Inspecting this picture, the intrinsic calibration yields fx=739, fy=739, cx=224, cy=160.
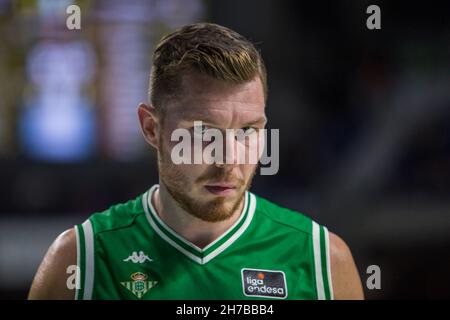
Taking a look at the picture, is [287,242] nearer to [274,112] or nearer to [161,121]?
[161,121]

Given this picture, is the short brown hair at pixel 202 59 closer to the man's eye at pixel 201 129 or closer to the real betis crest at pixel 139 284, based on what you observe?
the man's eye at pixel 201 129

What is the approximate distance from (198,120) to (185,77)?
4.6 inches

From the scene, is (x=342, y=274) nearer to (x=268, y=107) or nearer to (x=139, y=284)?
(x=139, y=284)

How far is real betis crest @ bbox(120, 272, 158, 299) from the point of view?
1.88 m

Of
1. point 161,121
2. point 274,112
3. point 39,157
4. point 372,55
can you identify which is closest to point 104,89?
point 39,157

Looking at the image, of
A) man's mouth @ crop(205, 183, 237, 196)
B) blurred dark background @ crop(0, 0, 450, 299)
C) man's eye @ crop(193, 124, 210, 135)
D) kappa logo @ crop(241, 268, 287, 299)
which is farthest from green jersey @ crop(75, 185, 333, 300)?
blurred dark background @ crop(0, 0, 450, 299)

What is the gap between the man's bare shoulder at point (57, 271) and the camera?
1.87 meters

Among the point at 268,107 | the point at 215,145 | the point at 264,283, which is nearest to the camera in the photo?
the point at 215,145

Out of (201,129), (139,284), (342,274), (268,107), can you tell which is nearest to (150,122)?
(201,129)

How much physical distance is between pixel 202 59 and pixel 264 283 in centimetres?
60

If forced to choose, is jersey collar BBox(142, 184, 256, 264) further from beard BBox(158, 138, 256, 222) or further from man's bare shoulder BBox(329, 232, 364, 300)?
man's bare shoulder BBox(329, 232, 364, 300)

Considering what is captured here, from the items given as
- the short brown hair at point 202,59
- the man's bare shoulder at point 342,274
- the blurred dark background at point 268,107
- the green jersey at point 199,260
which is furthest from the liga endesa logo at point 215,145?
the blurred dark background at point 268,107

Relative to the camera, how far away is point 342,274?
1.97 metres

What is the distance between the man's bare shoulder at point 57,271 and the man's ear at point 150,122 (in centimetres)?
32
